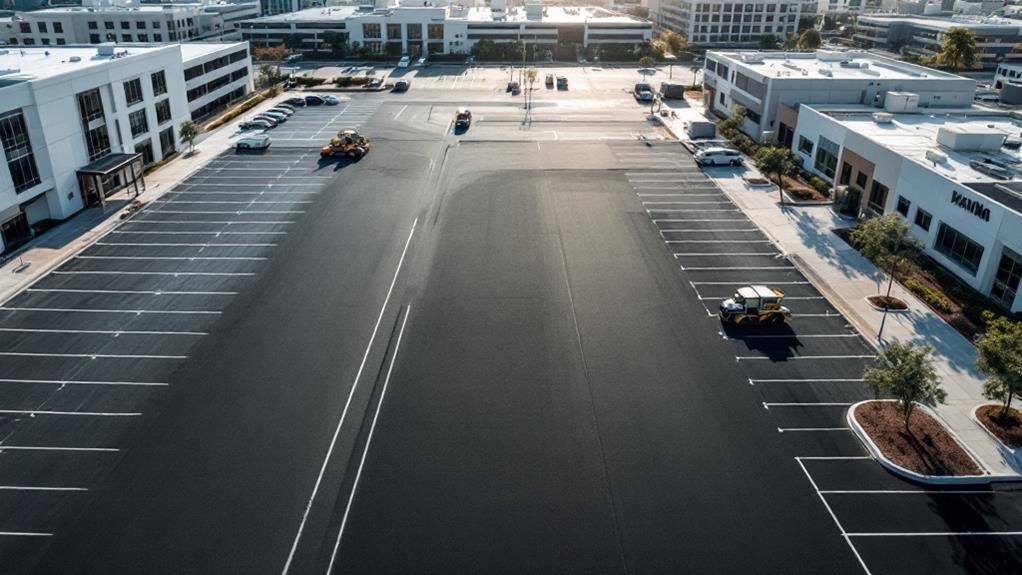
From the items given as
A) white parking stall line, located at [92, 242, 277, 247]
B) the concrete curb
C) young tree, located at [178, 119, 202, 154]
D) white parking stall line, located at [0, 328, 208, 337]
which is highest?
young tree, located at [178, 119, 202, 154]

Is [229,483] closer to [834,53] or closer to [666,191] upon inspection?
[666,191]

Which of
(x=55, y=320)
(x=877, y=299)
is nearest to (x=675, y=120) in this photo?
(x=877, y=299)

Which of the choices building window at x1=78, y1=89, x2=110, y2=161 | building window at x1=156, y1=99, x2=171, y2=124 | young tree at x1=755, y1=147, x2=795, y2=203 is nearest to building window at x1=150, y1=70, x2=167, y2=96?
building window at x1=156, y1=99, x2=171, y2=124

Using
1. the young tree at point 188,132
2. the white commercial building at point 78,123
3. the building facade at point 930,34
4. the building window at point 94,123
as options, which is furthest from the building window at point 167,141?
the building facade at point 930,34

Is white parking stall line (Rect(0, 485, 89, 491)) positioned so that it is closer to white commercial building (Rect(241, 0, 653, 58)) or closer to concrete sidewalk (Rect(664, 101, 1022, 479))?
concrete sidewalk (Rect(664, 101, 1022, 479))

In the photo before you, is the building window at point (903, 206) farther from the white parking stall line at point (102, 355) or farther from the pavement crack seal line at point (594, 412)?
the white parking stall line at point (102, 355)
